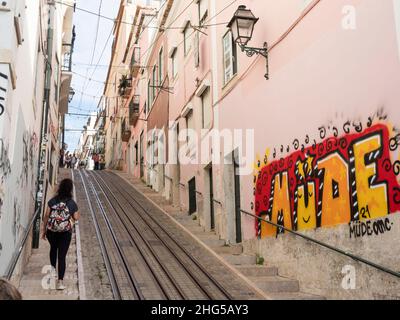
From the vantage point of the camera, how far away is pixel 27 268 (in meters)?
8.63

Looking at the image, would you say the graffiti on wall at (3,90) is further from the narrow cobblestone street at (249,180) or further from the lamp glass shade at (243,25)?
the lamp glass shade at (243,25)

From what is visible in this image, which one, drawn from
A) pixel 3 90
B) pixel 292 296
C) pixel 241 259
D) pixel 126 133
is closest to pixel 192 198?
pixel 241 259

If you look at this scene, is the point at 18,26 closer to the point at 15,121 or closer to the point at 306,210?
the point at 15,121

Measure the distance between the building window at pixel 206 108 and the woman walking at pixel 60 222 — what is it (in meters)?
7.29

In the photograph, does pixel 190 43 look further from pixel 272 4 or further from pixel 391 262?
pixel 391 262

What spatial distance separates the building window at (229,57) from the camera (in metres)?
12.2

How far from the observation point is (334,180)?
711cm

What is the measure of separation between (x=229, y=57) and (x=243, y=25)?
105 inches

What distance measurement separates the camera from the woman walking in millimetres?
7043

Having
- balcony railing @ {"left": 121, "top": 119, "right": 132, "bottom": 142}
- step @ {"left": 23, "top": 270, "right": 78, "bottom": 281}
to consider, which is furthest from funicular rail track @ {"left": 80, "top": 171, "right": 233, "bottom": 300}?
balcony railing @ {"left": 121, "top": 119, "right": 132, "bottom": 142}

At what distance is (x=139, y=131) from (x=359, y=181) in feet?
78.3

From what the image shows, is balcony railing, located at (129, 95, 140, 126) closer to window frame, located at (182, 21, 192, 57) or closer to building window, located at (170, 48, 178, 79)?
building window, located at (170, 48, 178, 79)

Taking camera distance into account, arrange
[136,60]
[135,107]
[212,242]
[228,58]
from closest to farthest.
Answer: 1. [212,242]
2. [228,58]
3. [136,60]
4. [135,107]

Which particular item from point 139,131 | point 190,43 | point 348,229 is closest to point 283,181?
point 348,229
